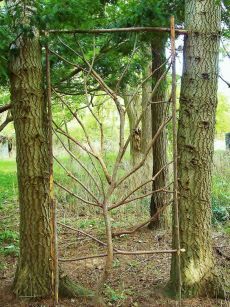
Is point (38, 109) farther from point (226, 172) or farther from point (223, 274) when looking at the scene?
point (226, 172)

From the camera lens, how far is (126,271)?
13.5ft

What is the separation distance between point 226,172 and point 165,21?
528 centimetres

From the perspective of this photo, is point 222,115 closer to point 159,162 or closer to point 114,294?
point 159,162

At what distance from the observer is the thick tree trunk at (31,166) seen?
3107mm

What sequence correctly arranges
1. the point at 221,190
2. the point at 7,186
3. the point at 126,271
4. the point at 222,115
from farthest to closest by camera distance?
the point at 222,115 < the point at 7,186 < the point at 221,190 < the point at 126,271

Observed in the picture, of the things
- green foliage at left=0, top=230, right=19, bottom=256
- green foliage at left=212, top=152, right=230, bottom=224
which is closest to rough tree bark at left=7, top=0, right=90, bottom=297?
green foliage at left=0, top=230, right=19, bottom=256

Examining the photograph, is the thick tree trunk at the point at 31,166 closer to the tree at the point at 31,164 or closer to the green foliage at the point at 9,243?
the tree at the point at 31,164

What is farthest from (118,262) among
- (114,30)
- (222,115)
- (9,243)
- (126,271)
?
(222,115)

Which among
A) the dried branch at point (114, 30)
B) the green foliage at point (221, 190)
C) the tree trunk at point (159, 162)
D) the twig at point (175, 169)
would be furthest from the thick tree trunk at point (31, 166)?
the green foliage at point (221, 190)

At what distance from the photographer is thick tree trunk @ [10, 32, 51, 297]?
311 centimetres

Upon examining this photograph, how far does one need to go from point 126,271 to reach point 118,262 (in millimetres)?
312

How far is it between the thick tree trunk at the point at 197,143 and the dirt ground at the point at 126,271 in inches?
8.4

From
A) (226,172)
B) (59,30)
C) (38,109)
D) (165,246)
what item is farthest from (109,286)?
(226,172)

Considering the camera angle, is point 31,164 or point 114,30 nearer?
point 114,30
